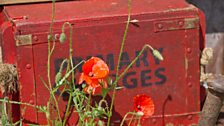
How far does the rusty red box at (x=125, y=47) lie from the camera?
2793 millimetres

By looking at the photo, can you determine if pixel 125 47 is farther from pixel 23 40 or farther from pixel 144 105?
pixel 23 40

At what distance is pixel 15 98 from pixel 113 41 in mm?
534

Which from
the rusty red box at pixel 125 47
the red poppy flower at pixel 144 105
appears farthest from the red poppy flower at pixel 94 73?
the rusty red box at pixel 125 47

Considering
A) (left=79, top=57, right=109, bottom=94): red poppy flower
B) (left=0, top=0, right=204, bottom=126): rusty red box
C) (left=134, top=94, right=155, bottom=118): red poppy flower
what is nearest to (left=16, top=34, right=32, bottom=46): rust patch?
(left=0, top=0, right=204, bottom=126): rusty red box

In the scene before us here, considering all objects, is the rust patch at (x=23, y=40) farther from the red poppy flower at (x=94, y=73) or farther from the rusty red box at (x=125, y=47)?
the red poppy flower at (x=94, y=73)

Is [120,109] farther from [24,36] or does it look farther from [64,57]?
[24,36]

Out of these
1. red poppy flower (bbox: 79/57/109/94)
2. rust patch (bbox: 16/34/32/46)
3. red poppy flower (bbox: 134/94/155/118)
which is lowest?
red poppy flower (bbox: 134/94/155/118)

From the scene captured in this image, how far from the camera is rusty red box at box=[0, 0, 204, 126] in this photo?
2793mm

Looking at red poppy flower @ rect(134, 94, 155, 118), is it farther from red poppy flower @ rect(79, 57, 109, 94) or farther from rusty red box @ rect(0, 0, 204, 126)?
rusty red box @ rect(0, 0, 204, 126)

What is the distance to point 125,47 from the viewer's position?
2893mm

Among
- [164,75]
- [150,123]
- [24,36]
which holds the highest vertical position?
[24,36]

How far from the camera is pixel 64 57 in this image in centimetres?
282

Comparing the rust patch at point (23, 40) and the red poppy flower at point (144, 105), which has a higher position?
the rust patch at point (23, 40)

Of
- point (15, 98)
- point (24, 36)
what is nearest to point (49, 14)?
point (24, 36)
